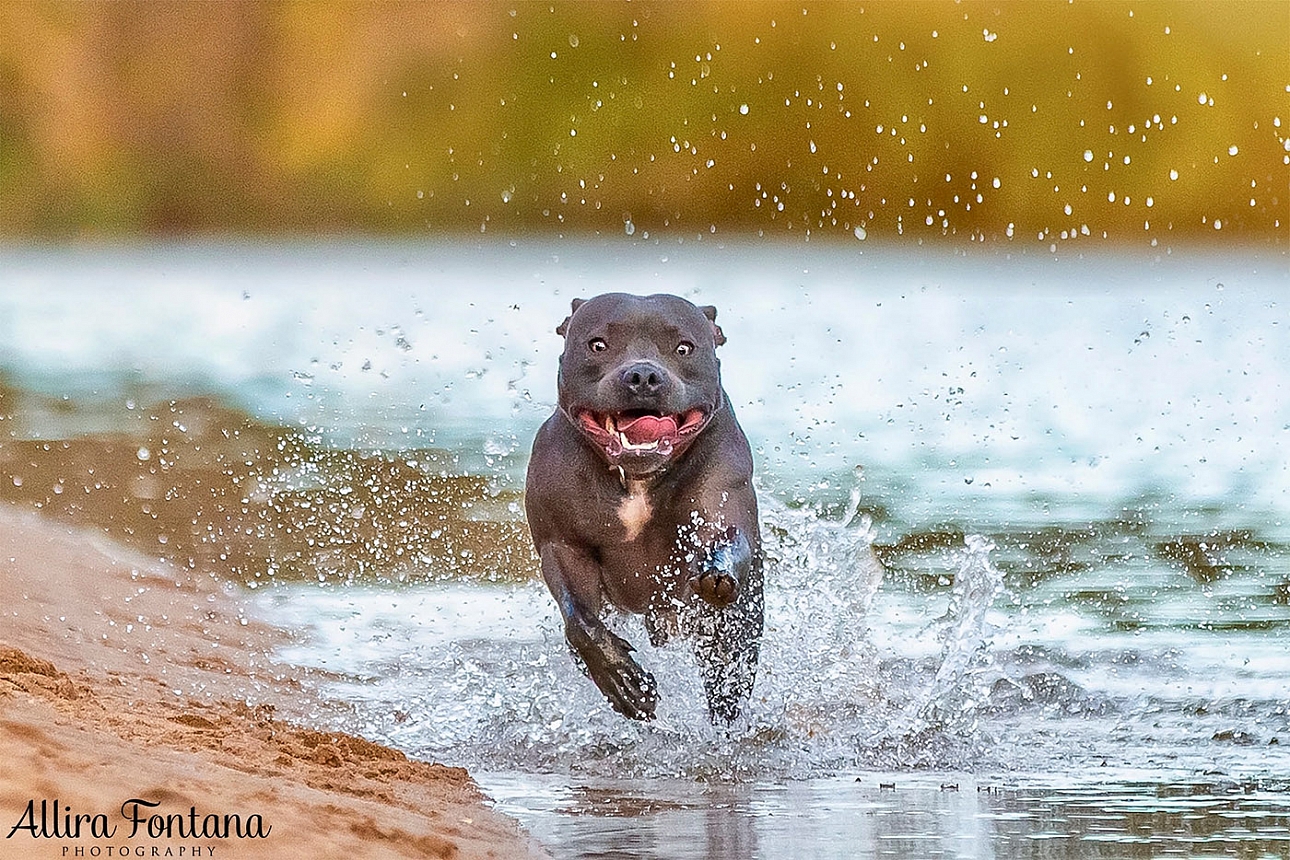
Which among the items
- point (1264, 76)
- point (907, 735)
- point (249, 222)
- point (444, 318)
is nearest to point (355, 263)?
point (249, 222)

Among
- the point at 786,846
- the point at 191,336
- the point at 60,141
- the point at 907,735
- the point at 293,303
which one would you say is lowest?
the point at 786,846

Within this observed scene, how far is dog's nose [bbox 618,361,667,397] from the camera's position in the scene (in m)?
4.95

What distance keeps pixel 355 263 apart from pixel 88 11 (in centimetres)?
706

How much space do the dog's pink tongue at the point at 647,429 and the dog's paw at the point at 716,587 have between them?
1.59 feet

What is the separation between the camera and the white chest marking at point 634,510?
5.17m

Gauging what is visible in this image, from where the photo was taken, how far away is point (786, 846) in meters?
4.14

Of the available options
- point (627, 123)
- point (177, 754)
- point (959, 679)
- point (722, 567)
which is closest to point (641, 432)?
point (722, 567)

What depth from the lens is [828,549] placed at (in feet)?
20.6

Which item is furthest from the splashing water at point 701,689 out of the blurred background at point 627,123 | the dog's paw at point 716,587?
the blurred background at point 627,123

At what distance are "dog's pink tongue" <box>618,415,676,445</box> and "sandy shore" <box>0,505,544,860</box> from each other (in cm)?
96

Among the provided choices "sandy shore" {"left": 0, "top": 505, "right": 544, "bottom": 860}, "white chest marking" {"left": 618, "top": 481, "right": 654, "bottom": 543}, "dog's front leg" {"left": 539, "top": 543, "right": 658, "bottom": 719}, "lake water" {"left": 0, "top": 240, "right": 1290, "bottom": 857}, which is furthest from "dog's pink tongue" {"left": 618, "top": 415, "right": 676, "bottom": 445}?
"sandy shore" {"left": 0, "top": 505, "right": 544, "bottom": 860}

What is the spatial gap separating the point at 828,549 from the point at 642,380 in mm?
1553

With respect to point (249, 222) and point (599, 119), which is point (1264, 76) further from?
point (249, 222)

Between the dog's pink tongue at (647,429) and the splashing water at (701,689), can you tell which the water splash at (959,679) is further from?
the dog's pink tongue at (647,429)
